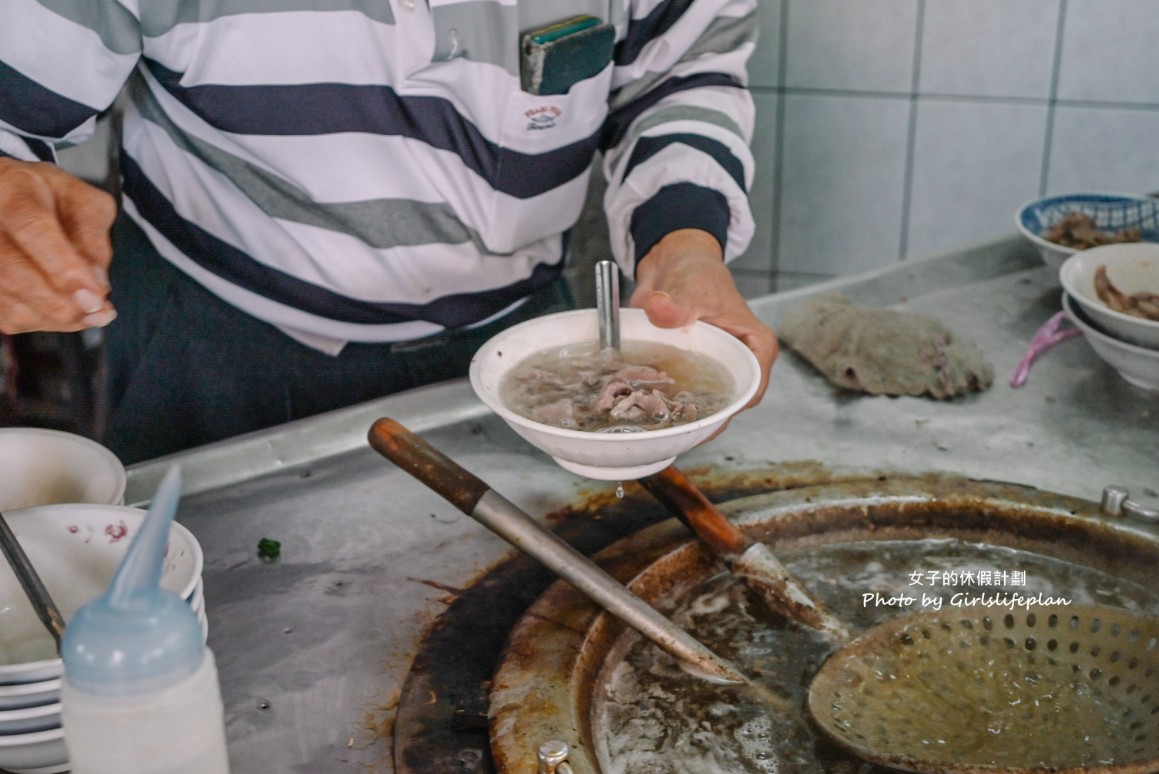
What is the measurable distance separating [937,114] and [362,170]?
199 centimetres

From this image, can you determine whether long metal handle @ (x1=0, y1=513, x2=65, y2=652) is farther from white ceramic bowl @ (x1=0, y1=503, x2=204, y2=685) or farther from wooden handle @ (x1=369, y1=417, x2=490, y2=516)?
wooden handle @ (x1=369, y1=417, x2=490, y2=516)

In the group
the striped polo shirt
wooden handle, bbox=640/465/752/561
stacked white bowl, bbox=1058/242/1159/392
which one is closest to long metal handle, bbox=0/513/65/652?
wooden handle, bbox=640/465/752/561

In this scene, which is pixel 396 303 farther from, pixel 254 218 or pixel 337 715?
pixel 337 715

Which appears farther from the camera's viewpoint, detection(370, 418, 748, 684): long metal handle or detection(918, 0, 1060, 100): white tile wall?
detection(918, 0, 1060, 100): white tile wall

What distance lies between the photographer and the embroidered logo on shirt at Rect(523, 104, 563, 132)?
157cm

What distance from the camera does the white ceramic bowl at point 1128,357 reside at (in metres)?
1.53

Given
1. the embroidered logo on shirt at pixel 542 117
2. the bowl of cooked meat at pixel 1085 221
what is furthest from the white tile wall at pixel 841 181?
the embroidered logo on shirt at pixel 542 117

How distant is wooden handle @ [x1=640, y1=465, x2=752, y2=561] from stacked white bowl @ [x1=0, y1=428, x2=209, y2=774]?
1.74ft

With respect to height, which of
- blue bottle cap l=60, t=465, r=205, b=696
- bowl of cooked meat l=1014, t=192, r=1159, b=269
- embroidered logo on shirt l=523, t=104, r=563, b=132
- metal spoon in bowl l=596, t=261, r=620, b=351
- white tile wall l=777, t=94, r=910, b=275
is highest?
embroidered logo on shirt l=523, t=104, r=563, b=132

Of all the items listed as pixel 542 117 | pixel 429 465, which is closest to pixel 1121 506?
pixel 429 465

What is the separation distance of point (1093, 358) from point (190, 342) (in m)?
1.51

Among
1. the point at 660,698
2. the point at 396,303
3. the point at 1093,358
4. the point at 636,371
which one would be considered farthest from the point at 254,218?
the point at 1093,358

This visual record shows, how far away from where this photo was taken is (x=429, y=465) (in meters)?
1.20

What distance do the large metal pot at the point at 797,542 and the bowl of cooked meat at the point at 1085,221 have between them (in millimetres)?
857
